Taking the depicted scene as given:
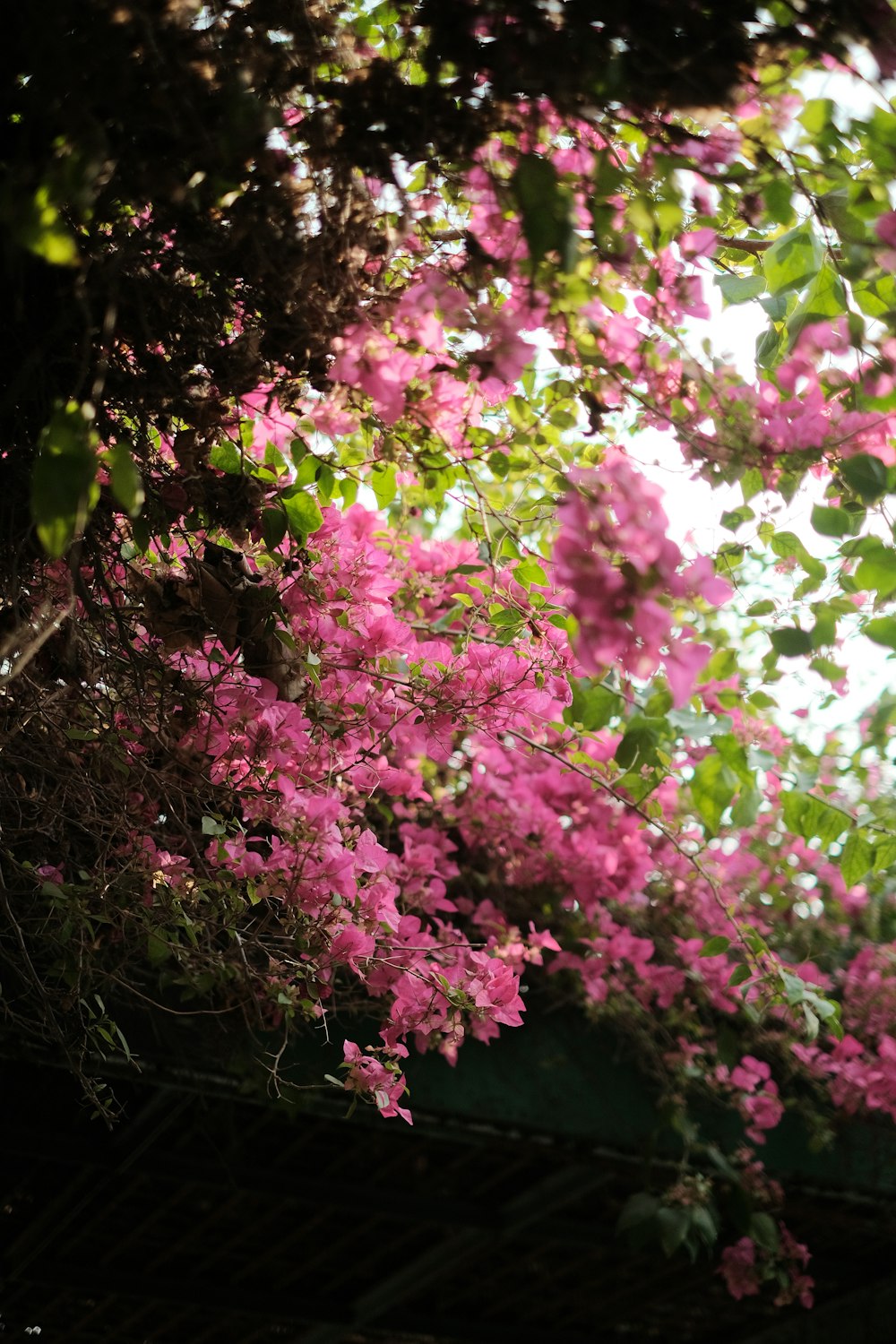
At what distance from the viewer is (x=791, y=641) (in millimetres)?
1041

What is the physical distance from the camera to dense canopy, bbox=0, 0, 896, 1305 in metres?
0.85

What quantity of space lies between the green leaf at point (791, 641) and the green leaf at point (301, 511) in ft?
1.57

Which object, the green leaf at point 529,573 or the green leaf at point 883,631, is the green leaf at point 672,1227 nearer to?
the green leaf at point 529,573

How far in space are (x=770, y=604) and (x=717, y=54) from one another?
59cm

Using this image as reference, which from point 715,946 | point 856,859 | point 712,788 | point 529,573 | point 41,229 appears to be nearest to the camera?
point 41,229

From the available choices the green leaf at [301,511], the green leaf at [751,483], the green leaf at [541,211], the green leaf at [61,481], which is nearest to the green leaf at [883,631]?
the green leaf at [751,483]

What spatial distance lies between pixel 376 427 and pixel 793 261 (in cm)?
42

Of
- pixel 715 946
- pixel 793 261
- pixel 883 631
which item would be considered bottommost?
pixel 715 946

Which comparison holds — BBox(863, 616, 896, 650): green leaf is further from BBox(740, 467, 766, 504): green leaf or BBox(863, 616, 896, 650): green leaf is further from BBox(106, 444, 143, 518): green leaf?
BBox(106, 444, 143, 518): green leaf

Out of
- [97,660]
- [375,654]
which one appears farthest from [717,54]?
[97,660]

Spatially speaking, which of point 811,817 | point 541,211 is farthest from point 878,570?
point 811,817

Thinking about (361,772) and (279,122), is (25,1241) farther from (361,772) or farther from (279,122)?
(279,122)

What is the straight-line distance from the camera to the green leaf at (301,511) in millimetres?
1240

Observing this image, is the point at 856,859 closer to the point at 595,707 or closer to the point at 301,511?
the point at 595,707
